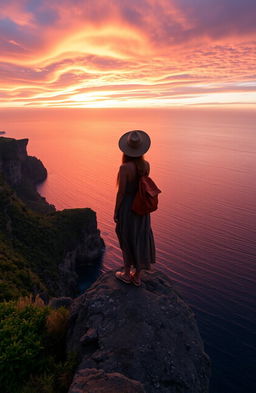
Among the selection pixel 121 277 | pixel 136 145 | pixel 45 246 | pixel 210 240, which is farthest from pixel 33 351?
pixel 210 240

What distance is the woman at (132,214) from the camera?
8117 millimetres

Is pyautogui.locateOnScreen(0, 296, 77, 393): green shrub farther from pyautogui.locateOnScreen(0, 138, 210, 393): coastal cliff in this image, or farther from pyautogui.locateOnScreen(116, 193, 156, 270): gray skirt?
pyautogui.locateOnScreen(116, 193, 156, 270): gray skirt

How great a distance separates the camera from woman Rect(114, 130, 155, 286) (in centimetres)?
812

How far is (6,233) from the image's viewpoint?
44438 mm

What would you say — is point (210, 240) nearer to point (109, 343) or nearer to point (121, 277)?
point (121, 277)

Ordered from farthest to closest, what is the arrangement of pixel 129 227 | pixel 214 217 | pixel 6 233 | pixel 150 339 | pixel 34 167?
1. pixel 34 167
2. pixel 214 217
3. pixel 6 233
4. pixel 129 227
5. pixel 150 339

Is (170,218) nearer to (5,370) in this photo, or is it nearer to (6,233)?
(6,233)

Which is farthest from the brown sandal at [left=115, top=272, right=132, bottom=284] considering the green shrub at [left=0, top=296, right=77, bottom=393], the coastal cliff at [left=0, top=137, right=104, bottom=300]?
the coastal cliff at [left=0, top=137, right=104, bottom=300]

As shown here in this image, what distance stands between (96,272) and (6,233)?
25.7 m

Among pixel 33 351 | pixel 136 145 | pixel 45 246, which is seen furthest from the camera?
pixel 45 246

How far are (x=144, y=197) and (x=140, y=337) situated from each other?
4053 millimetres

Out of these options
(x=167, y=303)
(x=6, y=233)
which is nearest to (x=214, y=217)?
(x=6, y=233)

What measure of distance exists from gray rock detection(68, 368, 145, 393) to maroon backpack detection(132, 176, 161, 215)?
4.37 meters

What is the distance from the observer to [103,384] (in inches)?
224
